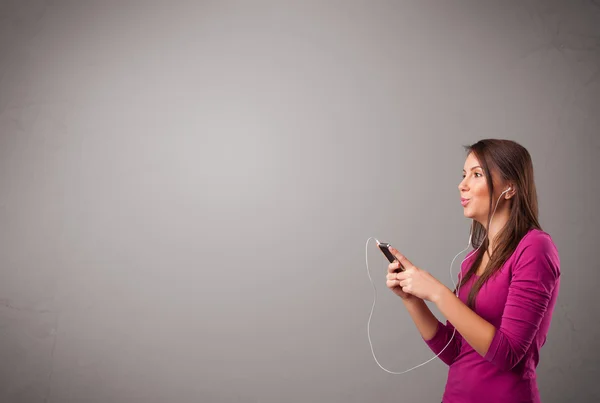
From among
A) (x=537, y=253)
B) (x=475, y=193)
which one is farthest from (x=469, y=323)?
(x=475, y=193)

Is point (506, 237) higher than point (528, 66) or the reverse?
the reverse

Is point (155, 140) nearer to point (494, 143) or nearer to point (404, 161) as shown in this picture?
point (404, 161)

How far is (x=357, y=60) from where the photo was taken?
2236 millimetres

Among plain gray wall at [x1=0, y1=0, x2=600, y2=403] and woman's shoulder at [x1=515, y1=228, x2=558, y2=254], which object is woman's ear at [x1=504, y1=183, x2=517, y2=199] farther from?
plain gray wall at [x1=0, y1=0, x2=600, y2=403]

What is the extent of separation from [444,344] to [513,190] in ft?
1.28

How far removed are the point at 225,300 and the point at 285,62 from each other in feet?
3.43

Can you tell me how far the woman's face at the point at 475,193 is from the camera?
3.64 ft

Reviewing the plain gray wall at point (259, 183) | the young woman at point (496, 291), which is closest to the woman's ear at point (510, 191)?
the young woman at point (496, 291)

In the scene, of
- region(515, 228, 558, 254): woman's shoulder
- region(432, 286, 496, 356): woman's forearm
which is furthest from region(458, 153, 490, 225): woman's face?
region(432, 286, 496, 356): woman's forearm

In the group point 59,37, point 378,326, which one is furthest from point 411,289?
Result: point 59,37

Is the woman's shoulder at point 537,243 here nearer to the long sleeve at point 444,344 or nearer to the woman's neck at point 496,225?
the woman's neck at point 496,225

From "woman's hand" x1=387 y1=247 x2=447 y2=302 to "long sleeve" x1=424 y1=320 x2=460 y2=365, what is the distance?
17 cm

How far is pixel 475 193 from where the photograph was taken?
1.11m

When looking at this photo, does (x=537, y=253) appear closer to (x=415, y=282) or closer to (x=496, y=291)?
(x=496, y=291)
